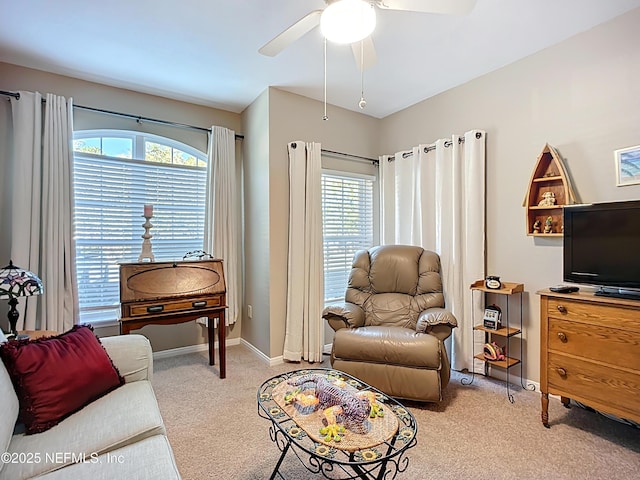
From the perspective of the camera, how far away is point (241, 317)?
3959 millimetres

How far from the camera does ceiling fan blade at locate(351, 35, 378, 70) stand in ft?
6.36

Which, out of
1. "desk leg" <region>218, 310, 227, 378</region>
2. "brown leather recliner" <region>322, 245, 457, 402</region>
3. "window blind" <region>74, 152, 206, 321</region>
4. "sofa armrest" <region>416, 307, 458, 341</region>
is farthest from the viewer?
"window blind" <region>74, 152, 206, 321</region>

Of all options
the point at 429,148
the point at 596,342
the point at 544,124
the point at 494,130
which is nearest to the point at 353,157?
the point at 429,148

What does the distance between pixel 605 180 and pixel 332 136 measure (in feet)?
8.03

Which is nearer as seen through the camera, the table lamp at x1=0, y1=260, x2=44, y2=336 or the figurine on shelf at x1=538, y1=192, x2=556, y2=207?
the table lamp at x1=0, y1=260, x2=44, y2=336

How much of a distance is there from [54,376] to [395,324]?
7.90ft

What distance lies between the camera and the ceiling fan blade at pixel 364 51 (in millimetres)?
1940

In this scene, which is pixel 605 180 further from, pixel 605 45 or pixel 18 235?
pixel 18 235

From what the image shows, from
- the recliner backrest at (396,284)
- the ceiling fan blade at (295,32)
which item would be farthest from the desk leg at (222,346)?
the ceiling fan blade at (295,32)

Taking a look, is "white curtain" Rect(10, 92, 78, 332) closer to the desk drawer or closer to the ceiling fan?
the desk drawer

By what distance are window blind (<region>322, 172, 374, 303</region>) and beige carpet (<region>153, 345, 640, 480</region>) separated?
1.56 meters

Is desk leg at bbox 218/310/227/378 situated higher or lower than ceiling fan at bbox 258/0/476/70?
lower

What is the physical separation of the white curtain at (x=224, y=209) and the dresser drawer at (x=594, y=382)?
9.56 feet

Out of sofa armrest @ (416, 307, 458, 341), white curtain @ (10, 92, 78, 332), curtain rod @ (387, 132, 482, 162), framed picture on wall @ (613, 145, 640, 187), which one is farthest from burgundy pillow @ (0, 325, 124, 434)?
framed picture on wall @ (613, 145, 640, 187)
